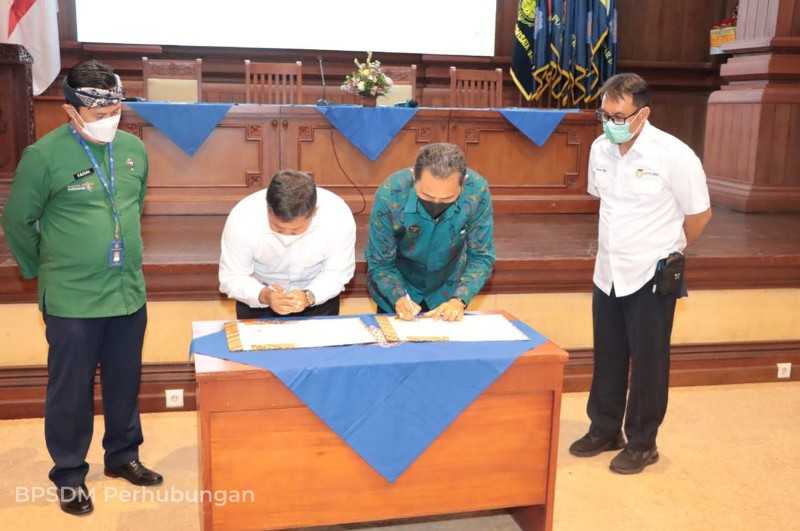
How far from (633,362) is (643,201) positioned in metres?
0.64

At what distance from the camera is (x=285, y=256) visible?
276 centimetres

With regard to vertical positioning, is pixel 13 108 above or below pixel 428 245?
above

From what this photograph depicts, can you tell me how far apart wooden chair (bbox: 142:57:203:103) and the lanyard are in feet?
11.9

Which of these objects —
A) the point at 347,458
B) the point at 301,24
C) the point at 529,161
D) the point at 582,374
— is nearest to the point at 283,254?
the point at 347,458

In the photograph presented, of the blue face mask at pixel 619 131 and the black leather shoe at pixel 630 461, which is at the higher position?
the blue face mask at pixel 619 131

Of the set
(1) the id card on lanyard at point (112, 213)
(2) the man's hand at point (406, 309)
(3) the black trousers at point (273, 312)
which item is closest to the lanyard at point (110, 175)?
(1) the id card on lanyard at point (112, 213)

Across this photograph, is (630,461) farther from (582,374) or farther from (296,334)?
(296,334)

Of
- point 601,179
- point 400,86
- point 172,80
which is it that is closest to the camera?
point 601,179

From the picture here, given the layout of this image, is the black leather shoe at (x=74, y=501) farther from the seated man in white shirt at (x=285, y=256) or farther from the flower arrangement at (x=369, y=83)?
the flower arrangement at (x=369, y=83)

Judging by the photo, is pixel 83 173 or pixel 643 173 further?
pixel 643 173

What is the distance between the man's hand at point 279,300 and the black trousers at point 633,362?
1.27 meters

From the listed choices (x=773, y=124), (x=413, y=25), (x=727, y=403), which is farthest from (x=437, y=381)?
(x=413, y=25)

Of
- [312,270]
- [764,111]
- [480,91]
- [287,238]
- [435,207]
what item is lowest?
[312,270]

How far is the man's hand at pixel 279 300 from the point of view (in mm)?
2643
